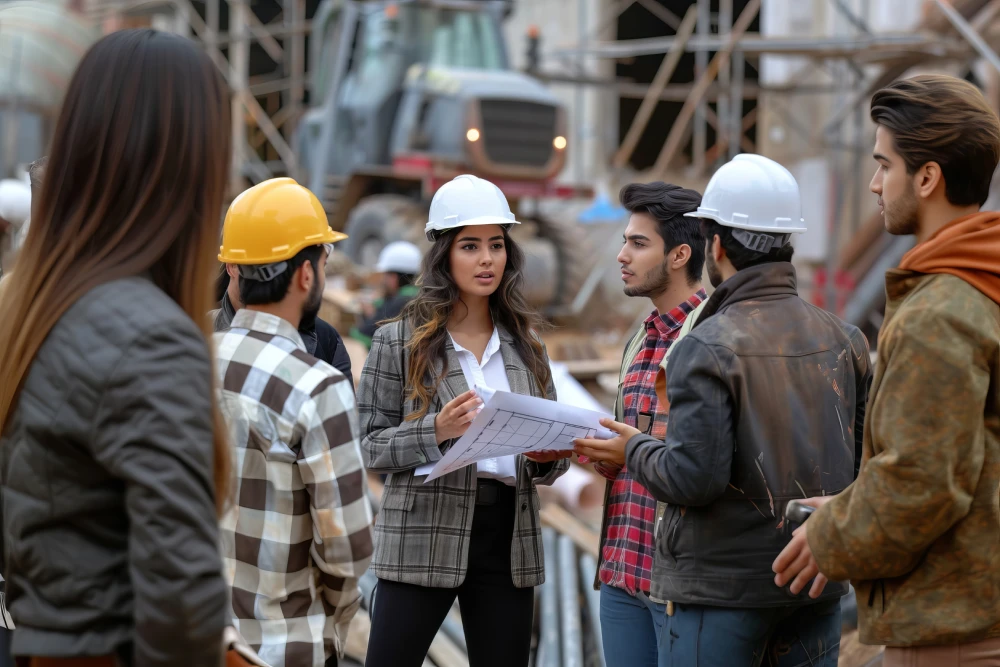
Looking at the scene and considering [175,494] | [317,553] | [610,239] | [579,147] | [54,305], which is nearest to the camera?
[175,494]

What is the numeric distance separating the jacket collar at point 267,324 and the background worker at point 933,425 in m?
1.19

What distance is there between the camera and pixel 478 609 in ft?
10.5

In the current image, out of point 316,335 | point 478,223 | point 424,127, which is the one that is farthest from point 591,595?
point 424,127

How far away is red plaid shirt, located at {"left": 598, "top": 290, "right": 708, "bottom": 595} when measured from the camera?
10.1 feet

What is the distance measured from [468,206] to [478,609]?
120 cm

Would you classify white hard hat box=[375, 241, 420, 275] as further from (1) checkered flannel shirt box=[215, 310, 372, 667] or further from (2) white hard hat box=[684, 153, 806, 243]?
(1) checkered flannel shirt box=[215, 310, 372, 667]

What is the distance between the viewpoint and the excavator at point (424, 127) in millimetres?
13094

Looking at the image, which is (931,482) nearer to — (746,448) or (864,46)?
(746,448)

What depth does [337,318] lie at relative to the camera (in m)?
11.5

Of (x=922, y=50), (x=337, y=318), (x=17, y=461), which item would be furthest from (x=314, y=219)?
(x=922, y=50)

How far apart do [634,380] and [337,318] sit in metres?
8.57

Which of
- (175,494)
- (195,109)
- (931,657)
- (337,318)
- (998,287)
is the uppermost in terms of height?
(195,109)

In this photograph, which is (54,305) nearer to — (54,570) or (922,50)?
(54,570)

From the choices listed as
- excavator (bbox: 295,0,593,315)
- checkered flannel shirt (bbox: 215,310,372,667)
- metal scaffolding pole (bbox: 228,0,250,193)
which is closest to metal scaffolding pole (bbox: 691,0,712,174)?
excavator (bbox: 295,0,593,315)
